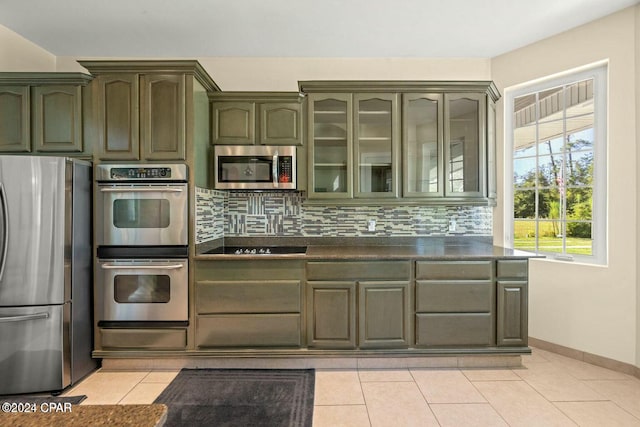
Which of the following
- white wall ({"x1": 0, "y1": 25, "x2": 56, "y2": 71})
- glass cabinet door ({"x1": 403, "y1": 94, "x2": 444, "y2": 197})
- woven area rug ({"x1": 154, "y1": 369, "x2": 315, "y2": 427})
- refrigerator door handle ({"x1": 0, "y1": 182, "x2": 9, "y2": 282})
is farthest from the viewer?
Result: glass cabinet door ({"x1": 403, "y1": 94, "x2": 444, "y2": 197})

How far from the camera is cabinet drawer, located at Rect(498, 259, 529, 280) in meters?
2.70

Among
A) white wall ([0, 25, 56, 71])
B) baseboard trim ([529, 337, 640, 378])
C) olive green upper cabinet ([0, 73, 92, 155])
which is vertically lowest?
baseboard trim ([529, 337, 640, 378])

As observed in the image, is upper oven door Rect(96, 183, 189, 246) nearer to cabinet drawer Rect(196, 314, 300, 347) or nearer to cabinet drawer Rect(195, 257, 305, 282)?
cabinet drawer Rect(195, 257, 305, 282)

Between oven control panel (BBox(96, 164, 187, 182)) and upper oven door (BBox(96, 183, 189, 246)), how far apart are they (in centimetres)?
5

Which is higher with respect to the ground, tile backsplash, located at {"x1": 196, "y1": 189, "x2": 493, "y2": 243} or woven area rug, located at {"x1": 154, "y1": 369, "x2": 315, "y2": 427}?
tile backsplash, located at {"x1": 196, "y1": 189, "x2": 493, "y2": 243}

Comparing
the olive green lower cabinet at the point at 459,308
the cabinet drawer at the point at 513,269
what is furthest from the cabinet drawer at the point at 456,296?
the cabinet drawer at the point at 513,269

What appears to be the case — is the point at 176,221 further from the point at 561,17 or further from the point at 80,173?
the point at 561,17

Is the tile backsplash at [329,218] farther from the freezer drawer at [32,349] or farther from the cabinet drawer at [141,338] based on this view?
the freezer drawer at [32,349]

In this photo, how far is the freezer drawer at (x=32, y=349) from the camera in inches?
90.6

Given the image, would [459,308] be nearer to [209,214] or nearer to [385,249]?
[385,249]

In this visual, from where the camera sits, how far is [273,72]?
3457 millimetres

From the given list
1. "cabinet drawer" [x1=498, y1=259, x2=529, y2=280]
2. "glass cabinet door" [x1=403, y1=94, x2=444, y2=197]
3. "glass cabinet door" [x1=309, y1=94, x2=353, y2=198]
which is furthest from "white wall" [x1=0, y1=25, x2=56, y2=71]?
"cabinet drawer" [x1=498, y1=259, x2=529, y2=280]

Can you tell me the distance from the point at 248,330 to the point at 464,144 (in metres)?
2.43

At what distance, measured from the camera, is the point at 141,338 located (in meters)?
2.65
